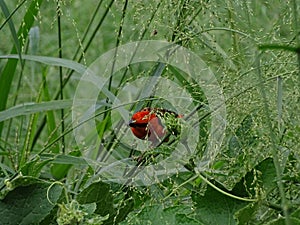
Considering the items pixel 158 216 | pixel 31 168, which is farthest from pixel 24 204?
pixel 158 216

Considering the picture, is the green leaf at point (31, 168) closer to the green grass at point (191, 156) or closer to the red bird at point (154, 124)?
the green grass at point (191, 156)

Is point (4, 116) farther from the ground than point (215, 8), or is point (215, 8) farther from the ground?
point (215, 8)

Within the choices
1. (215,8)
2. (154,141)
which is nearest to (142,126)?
(154,141)

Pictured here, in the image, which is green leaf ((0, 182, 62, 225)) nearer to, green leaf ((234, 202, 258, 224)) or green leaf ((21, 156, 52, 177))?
green leaf ((21, 156, 52, 177))

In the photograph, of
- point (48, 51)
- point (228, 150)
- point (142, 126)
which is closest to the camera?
point (142, 126)

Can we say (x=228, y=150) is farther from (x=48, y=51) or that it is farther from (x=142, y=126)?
(x=48, y=51)

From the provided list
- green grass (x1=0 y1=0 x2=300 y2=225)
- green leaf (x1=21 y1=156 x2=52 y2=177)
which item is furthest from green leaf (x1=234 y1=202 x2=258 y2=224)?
green leaf (x1=21 y1=156 x2=52 y2=177)
